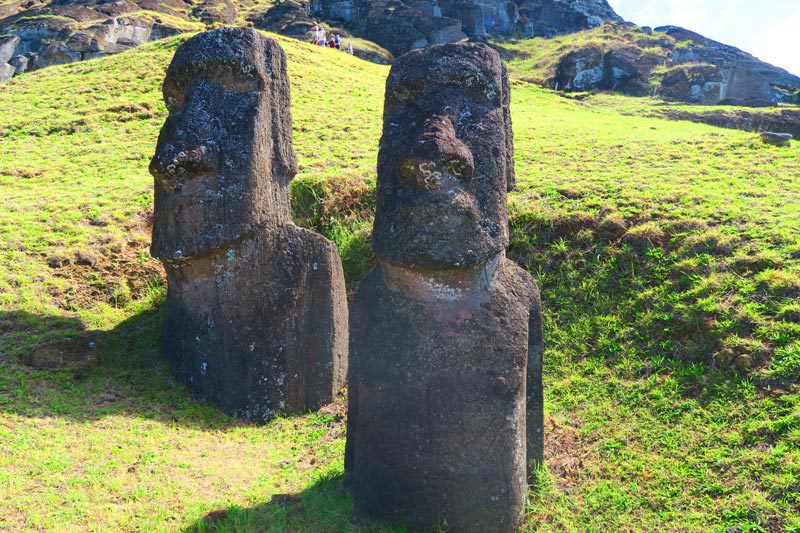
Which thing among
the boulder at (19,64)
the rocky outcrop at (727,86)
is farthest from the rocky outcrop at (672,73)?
the boulder at (19,64)

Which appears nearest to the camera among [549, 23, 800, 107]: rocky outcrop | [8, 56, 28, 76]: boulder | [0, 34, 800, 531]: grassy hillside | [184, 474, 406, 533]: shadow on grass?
[184, 474, 406, 533]: shadow on grass

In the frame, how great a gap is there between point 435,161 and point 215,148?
2616mm

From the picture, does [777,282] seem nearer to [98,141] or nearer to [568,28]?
[98,141]

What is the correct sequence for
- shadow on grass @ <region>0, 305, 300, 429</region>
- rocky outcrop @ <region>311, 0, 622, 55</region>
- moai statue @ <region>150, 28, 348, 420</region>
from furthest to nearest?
rocky outcrop @ <region>311, 0, 622, 55</region>, moai statue @ <region>150, 28, 348, 420</region>, shadow on grass @ <region>0, 305, 300, 429</region>

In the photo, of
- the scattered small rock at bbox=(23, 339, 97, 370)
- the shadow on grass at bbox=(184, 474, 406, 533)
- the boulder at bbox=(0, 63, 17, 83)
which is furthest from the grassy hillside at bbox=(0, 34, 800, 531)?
the boulder at bbox=(0, 63, 17, 83)

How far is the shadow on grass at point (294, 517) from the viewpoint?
3.84 m

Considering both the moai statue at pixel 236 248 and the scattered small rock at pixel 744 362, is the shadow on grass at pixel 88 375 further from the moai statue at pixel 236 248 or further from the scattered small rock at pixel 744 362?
Result: the scattered small rock at pixel 744 362

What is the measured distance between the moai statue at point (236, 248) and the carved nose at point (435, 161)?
7.74 feet

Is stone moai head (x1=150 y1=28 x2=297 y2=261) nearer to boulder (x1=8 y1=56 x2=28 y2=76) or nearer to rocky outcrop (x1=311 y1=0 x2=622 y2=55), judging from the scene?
boulder (x1=8 y1=56 x2=28 y2=76)

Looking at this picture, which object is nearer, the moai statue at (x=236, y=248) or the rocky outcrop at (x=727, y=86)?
the moai statue at (x=236, y=248)

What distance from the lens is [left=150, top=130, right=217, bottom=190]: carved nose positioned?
542cm

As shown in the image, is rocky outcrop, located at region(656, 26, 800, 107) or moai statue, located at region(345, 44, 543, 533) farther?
rocky outcrop, located at region(656, 26, 800, 107)

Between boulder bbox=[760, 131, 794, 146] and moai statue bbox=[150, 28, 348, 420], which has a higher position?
boulder bbox=[760, 131, 794, 146]

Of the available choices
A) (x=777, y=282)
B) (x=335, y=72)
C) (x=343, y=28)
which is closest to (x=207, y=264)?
(x=777, y=282)
